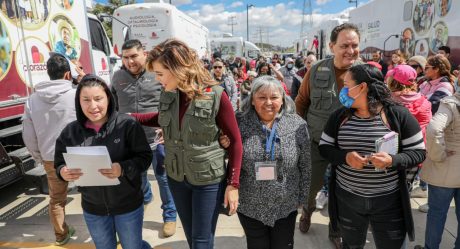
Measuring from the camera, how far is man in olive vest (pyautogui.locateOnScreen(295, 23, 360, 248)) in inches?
99.9

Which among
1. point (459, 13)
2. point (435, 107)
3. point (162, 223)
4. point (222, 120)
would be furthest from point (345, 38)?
point (459, 13)

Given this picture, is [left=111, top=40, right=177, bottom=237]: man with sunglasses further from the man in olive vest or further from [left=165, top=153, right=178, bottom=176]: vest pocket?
the man in olive vest

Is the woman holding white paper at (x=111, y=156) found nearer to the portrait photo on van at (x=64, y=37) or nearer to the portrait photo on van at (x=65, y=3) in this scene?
the portrait photo on van at (x=64, y=37)

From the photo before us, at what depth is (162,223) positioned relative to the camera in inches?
139

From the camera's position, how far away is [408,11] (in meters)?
7.88

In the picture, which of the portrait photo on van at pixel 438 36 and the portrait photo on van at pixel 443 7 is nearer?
the portrait photo on van at pixel 443 7

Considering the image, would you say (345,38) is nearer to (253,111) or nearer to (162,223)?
(253,111)

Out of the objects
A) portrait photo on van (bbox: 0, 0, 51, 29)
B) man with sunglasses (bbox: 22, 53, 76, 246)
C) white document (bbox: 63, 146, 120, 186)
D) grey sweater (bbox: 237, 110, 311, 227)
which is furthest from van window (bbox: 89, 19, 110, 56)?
grey sweater (bbox: 237, 110, 311, 227)

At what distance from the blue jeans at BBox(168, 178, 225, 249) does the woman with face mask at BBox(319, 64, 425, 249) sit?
2.56 ft

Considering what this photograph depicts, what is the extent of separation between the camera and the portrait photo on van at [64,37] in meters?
4.37

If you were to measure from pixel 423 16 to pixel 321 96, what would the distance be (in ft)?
19.4

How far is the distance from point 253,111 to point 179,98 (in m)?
0.48

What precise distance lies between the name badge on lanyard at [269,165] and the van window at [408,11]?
764 centimetres

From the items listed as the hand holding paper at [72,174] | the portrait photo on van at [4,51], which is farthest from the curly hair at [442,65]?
the portrait photo on van at [4,51]
